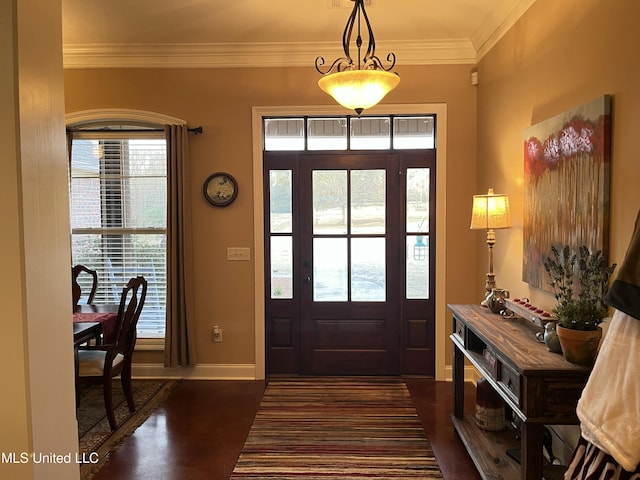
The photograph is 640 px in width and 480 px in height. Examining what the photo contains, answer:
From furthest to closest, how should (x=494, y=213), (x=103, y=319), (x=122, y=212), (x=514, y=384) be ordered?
(x=122, y=212)
(x=103, y=319)
(x=494, y=213)
(x=514, y=384)

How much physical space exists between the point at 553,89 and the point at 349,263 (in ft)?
7.17

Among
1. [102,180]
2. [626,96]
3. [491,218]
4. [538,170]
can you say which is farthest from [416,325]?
[102,180]

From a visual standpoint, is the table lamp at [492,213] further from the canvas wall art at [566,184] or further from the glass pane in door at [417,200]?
the glass pane in door at [417,200]

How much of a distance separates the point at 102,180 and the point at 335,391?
2869mm

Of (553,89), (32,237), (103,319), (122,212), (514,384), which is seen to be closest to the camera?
(32,237)

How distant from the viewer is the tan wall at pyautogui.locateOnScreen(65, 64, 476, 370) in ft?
13.0

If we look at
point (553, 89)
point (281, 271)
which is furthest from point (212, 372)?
point (553, 89)

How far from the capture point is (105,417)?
3.35 m

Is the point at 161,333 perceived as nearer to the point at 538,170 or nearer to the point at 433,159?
the point at 433,159

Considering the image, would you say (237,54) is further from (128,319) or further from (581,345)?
(581,345)

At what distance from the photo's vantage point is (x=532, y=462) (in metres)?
1.88

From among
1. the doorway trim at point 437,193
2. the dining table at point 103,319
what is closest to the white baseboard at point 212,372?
the doorway trim at point 437,193

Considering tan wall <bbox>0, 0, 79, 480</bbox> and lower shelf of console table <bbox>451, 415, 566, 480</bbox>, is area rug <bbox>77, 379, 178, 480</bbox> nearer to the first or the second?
tan wall <bbox>0, 0, 79, 480</bbox>

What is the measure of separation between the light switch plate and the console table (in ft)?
6.26
